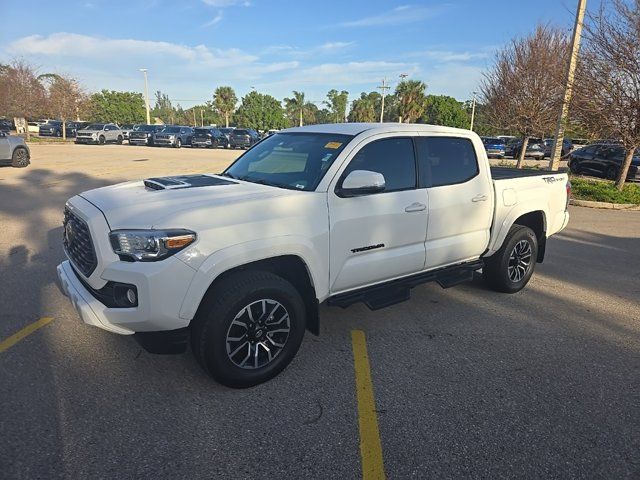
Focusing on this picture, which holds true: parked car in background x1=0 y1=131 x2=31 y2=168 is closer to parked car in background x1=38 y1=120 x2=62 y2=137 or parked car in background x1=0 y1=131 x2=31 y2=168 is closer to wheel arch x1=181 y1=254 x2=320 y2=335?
wheel arch x1=181 y1=254 x2=320 y2=335

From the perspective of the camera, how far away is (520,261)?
5066 mm

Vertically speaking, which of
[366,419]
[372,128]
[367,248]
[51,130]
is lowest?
[366,419]

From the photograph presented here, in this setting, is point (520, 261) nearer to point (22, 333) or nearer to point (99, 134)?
point (22, 333)

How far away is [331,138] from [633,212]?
11.4m

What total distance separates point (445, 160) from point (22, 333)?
4108 millimetres

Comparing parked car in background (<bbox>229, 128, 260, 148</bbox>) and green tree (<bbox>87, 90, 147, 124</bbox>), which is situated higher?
green tree (<bbox>87, 90, 147, 124</bbox>)

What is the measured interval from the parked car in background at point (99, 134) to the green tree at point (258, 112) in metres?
57.0

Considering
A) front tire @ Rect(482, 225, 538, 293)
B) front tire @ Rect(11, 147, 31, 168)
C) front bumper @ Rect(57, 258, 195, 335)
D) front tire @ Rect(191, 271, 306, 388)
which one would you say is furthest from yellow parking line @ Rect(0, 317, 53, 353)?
front tire @ Rect(11, 147, 31, 168)

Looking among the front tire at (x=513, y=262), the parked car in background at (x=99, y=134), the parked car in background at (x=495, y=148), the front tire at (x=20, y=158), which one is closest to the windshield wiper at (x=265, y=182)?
the front tire at (x=513, y=262)

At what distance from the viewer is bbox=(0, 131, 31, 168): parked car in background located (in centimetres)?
1517

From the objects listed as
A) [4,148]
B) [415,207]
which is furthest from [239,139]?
[415,207]

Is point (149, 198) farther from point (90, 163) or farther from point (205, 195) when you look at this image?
point (90, 163)

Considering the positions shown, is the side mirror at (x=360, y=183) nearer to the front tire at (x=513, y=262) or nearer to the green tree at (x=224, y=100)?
the front tire at (x=513, y=262)

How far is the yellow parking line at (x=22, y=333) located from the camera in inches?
A: 139
